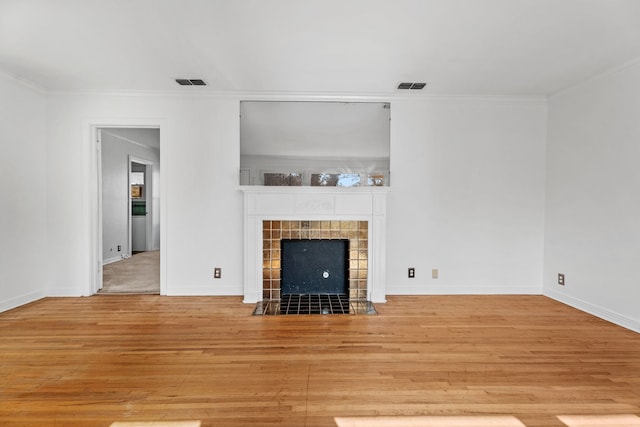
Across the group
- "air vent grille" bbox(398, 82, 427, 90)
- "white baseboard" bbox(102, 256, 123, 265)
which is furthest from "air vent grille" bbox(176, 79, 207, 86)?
"white baseboard" bbox(102, 256, 123, 265)

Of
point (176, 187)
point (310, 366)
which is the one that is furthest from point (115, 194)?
point (310, 366)

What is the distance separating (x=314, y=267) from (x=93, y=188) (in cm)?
268

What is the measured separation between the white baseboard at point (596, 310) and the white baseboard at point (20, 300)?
5.75 m

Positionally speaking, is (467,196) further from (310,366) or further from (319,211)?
(310,366)

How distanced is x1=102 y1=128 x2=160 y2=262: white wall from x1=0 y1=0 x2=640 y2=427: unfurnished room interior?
1.30 meters

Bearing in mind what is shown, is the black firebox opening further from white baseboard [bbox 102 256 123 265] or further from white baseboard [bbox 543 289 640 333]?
white baseboard [bbox 102 256 123 265]

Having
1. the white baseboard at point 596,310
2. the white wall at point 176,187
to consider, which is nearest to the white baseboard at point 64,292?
the white wall at point 176,187

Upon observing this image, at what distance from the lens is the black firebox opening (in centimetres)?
352

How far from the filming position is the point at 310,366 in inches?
80.4

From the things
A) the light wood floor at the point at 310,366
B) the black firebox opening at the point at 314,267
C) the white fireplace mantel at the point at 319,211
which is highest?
the white fireplace mantel at the point at 319,211

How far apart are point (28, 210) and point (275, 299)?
9.11 feet

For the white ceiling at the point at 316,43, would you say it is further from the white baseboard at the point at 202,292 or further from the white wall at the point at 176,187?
the white baseboard at the point at 202,292

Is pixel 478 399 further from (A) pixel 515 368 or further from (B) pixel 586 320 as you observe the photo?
(B) pixel 586 320

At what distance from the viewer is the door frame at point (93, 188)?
3.48m
